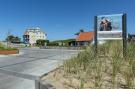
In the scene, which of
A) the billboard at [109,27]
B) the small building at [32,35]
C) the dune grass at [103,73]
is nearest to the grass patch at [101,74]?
the dune grass at [103,73]

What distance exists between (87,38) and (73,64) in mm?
54236

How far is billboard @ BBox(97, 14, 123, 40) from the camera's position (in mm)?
12492

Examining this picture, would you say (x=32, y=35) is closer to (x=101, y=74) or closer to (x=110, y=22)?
(x=110, y=22)

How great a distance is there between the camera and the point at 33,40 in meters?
125

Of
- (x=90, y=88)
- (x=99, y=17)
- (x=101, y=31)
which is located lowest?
(x=90, y=88)

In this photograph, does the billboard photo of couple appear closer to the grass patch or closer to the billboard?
the billboard

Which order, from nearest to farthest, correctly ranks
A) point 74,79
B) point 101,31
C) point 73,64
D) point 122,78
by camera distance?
point 122,78, point 74,79, point 73,64, point 101,31

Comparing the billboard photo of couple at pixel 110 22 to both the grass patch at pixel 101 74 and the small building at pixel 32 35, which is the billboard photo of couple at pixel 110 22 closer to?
the grass patch at pixel 101 74

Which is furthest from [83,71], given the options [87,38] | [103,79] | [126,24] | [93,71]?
[87,38]

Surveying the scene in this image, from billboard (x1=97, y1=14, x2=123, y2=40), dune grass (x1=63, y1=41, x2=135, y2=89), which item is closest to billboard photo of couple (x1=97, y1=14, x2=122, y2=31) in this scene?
billboard (x1=97, y1=14, x2=123, y2=40)

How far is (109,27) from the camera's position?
13070mm

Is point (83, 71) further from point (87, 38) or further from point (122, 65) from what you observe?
point (87, 38)

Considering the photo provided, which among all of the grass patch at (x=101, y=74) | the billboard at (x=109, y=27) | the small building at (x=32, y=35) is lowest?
the grass patch at (x=101, y=74)

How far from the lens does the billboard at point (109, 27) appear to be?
12.5m
